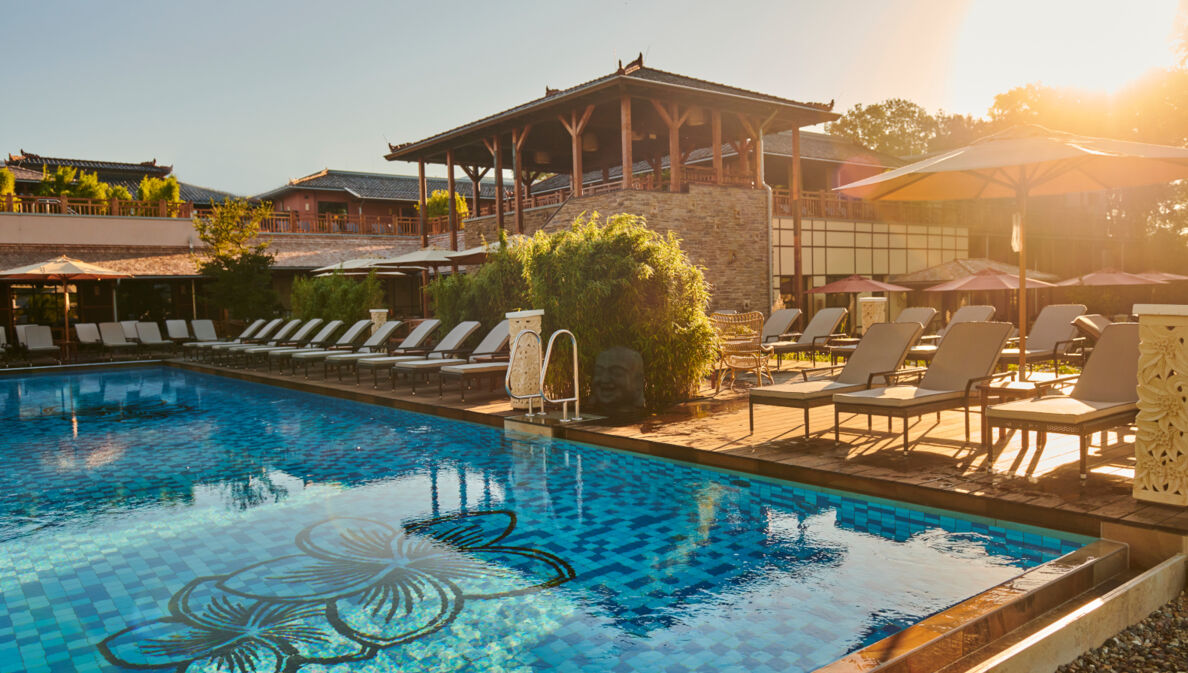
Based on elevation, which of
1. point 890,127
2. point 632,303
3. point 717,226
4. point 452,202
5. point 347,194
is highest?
point 890,127

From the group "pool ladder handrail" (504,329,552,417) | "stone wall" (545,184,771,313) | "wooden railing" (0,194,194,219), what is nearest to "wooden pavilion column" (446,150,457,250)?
"stone wall" (545,184,771,313)

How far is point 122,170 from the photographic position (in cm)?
3453

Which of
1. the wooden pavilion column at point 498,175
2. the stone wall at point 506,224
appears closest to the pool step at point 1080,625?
the stone wall at point 506,224

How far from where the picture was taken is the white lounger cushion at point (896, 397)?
4.84 m

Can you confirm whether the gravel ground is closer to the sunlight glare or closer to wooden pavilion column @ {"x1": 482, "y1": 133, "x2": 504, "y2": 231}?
the sunlight glare

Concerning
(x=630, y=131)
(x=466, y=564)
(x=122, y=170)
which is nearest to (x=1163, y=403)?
(x=466, y=564)

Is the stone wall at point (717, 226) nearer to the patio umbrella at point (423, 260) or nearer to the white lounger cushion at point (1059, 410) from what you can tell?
the patio umbrella at point (423, 260)

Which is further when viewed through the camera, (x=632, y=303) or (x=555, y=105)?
(x=555, y=105)

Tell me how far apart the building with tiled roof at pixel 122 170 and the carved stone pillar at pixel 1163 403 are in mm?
Result: 33957

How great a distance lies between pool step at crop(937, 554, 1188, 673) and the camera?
2.30 meters

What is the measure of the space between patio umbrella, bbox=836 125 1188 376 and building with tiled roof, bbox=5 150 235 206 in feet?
102

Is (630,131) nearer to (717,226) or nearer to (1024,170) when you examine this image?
(717,226)

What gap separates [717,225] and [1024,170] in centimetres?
1116

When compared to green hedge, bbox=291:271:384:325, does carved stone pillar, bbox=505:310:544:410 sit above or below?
below
